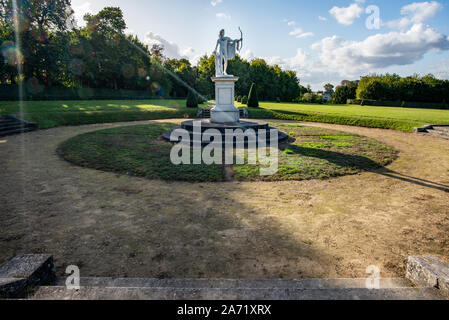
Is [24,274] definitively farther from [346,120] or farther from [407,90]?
[407,90]

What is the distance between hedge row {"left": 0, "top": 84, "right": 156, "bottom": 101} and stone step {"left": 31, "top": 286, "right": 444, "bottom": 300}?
35.2 metres

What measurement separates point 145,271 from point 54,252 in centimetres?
146

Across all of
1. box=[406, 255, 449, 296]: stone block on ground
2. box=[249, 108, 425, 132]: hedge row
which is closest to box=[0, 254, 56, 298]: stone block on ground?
box=[406, 255, 449, 296]: stone block on ground

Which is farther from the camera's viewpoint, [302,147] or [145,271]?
[302,147]

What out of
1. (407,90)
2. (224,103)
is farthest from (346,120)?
(407,90)

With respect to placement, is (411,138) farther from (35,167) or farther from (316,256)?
(35,167)

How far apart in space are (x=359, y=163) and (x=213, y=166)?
4962mm

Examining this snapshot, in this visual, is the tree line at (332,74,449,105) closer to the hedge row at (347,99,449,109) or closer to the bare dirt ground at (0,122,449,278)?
the hedge row at (347,99,449,109)

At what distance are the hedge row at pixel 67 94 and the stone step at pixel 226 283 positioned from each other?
34968 millimetres

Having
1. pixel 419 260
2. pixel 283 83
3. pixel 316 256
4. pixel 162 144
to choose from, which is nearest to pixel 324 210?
pixel 316 256

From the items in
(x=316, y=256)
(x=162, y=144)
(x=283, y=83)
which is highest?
(x=283, y=83)

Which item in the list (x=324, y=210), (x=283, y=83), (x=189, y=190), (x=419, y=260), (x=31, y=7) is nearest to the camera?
(x=419, y=260)

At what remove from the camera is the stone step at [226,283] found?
8.18ft

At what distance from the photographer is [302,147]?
1059 cm
